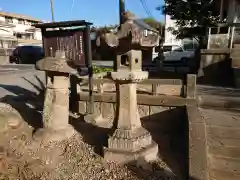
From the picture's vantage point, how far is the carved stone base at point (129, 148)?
430cm

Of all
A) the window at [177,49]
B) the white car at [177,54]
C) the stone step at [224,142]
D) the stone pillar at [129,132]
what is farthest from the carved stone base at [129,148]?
the window at [177,49]

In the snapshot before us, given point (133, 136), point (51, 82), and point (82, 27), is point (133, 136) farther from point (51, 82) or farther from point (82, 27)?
point (82, 27)

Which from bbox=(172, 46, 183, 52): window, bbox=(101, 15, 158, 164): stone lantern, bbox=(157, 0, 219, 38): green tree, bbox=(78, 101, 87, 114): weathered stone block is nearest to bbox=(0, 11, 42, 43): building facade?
bbox=(172, 46, 183, 52): window

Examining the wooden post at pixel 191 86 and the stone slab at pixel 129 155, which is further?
the wooden post at pixel 191 86

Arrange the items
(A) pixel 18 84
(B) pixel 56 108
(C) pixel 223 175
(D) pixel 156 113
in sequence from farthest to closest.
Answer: (A) pixel 18 84 → (D) pixel 156 113 → (B) pixel 56 108 → (C) pixel 223 175

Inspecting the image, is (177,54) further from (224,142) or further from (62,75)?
(62,75)

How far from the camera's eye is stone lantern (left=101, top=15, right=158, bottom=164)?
13.1 feet

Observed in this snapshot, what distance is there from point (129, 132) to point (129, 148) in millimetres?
286

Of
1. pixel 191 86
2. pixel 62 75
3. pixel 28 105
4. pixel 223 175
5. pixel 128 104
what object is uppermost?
pixel 62 75

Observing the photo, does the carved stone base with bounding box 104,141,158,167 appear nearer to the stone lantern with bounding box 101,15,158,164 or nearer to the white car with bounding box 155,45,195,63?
the stone lantern with bounding box 101,15,158,164

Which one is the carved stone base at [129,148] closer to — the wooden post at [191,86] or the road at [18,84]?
the wooden post at [191,86]

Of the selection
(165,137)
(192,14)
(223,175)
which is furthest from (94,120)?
(192,14)

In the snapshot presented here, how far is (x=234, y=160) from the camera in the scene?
4.39 metres

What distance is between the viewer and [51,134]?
17.1 feet
